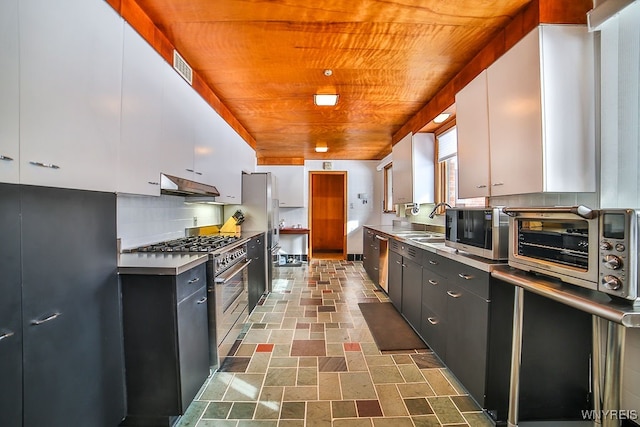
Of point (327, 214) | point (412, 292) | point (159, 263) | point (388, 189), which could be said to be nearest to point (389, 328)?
point (412, 292)

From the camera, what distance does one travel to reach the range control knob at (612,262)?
95cm

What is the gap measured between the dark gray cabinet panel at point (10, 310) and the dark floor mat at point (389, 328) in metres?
2.21

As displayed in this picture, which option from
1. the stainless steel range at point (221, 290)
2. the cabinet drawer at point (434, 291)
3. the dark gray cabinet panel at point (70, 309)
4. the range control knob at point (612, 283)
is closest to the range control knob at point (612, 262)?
the range control knob at point (612, 283)

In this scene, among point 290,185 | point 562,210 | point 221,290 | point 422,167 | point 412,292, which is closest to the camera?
point 562,210

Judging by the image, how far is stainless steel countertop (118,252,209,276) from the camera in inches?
56.9

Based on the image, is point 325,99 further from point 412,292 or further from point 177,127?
point 412,292

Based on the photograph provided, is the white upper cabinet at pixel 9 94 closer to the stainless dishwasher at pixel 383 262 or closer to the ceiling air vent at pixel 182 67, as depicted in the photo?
the ceiling air vent at pixel 182 67

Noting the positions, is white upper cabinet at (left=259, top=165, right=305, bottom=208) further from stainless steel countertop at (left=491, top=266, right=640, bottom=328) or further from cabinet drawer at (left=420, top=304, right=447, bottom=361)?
stainless steel countertop at (left=491, top=266, right=640, bottom=328)

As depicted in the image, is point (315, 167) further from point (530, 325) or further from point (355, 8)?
point (530, 325)

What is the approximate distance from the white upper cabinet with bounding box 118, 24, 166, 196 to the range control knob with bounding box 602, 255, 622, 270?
223cm

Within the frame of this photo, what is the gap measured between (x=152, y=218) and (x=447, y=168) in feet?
10.7

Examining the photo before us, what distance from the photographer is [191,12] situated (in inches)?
67.9

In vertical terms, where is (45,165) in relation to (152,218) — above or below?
above

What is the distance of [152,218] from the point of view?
7.49ft
